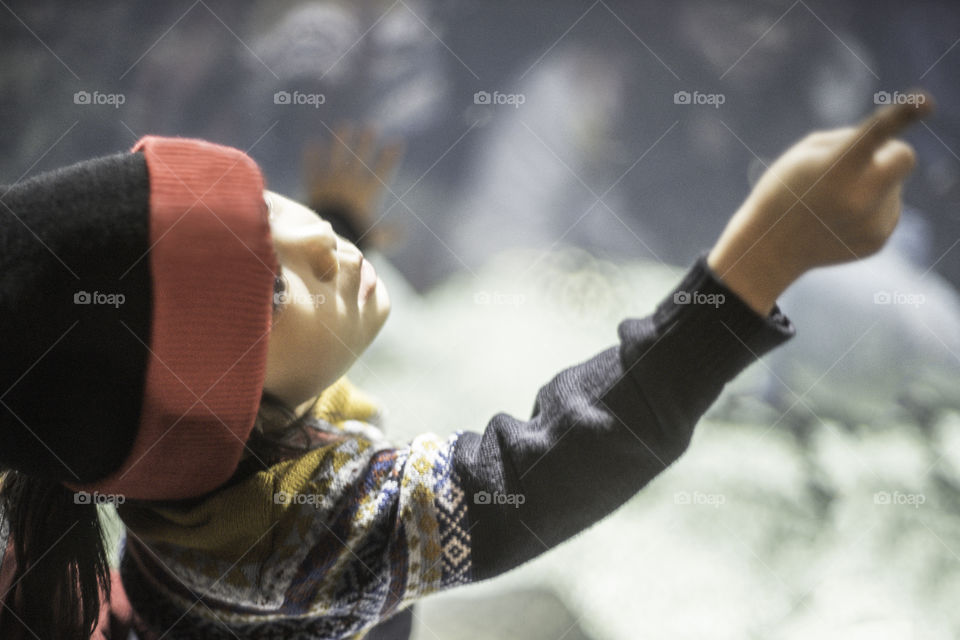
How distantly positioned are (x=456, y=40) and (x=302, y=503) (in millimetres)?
516

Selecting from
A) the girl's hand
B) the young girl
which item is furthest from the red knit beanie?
the girl's hand

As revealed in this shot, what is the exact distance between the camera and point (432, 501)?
0.39 m

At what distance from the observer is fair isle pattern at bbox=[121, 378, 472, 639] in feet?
1.30

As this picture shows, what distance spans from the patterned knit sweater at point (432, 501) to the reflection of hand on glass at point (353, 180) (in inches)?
11.6

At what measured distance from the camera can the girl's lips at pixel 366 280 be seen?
1.50 feet

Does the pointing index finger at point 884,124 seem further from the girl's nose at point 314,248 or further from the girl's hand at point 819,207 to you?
the girl's nose at point 314,248

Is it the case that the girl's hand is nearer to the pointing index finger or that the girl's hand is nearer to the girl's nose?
the pointing index finger

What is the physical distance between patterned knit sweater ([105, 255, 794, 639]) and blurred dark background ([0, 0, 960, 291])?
33 centimetres

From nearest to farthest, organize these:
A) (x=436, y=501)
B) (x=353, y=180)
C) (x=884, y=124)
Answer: (x=884, y=124) → (x=436, y=501) → (x=353, y=180)

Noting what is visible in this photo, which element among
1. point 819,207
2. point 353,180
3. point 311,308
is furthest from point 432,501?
point 353,180

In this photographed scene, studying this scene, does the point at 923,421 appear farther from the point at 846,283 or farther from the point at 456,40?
the point at 456,40

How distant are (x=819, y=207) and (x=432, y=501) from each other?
260 mm

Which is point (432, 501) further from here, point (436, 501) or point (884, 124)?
point (884, 124)

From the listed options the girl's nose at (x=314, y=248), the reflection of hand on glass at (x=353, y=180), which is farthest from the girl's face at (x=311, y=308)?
the reflection of hand on glass at (x=353, y=180)
